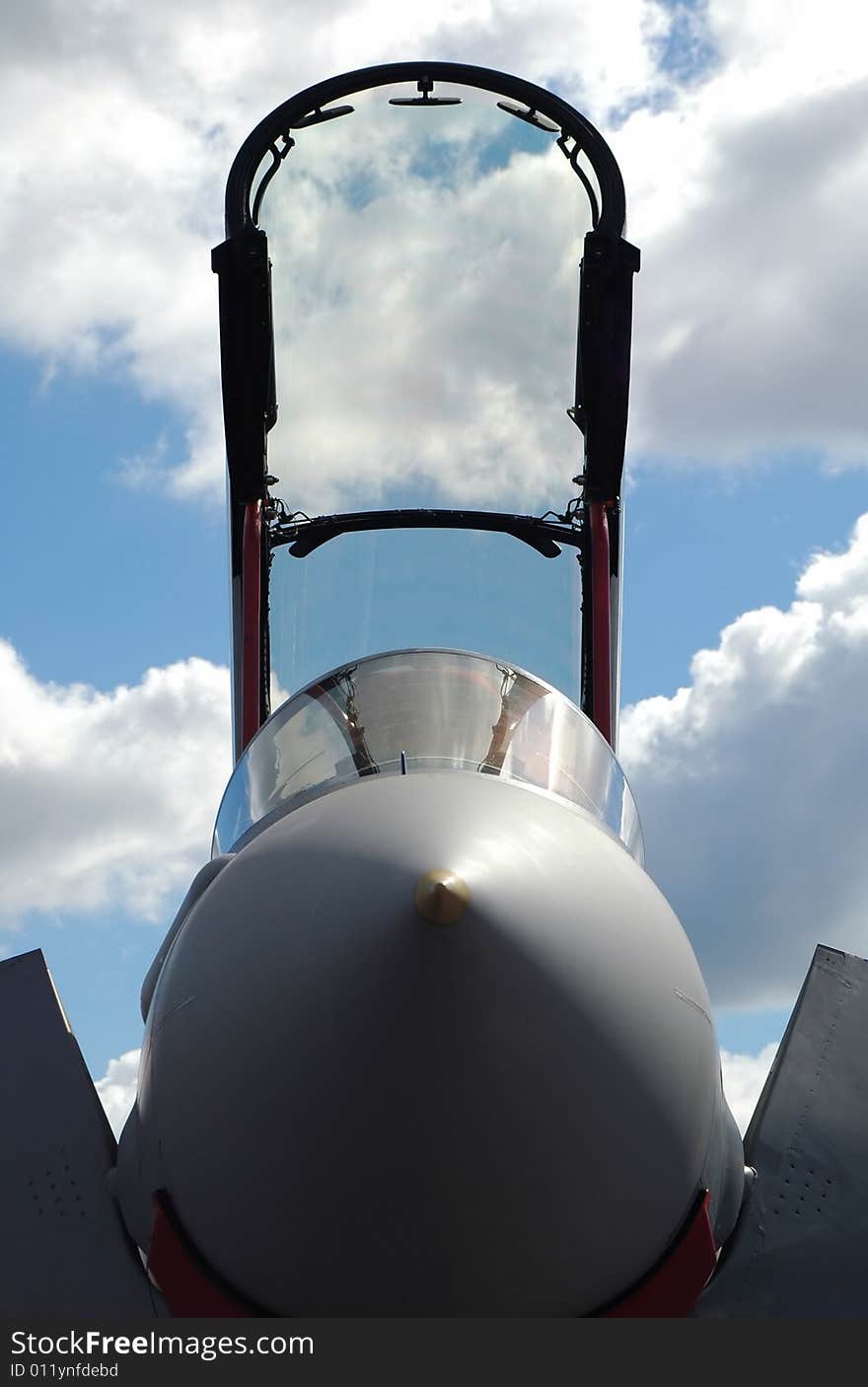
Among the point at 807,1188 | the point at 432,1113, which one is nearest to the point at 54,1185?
the point at 432,1113

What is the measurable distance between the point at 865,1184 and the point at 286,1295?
2186mm

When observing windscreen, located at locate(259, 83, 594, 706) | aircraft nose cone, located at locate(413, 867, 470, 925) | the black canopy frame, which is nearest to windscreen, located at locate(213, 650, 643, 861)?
aircraft nose cone, located at locate(413, 867, 470, 925)

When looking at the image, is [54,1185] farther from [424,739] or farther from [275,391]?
[275,391]

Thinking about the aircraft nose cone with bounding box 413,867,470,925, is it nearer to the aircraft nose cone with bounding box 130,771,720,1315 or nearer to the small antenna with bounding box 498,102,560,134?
the aircraft nose cone with bounding box 130,771,720,1315

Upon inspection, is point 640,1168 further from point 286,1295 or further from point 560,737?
point 560,737

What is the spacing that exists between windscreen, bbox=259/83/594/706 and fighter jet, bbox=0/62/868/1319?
12.7 feet

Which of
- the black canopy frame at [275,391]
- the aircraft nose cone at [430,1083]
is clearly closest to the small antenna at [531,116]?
the black canopy frame at [275,391]

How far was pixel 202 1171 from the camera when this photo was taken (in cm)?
377

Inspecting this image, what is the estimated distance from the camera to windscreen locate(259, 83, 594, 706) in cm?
896

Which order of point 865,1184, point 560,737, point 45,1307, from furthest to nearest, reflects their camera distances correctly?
point 560,737 → point 865,1184 → point 45,1307

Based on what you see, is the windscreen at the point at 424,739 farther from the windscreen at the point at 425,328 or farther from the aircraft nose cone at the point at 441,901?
the windscreen at the point at 425,328

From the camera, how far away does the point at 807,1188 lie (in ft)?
16.1

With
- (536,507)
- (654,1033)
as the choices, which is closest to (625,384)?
(536,507)

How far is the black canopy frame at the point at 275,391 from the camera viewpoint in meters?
8.74
